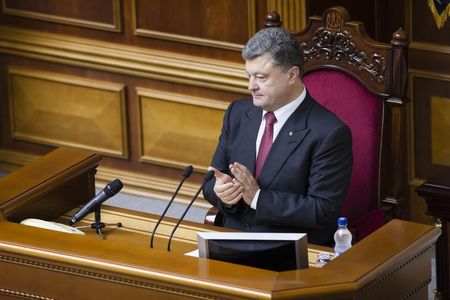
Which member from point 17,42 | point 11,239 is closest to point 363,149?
point 11,239

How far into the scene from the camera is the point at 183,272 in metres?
3.96

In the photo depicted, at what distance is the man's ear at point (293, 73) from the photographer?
15.5 feet

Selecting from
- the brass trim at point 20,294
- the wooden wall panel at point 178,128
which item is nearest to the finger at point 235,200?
the brass trim at point 20,294

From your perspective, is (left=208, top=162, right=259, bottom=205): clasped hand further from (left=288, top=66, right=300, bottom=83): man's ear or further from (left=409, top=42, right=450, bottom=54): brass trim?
(left=409, top=42, right=450, bottom=54): brass trim

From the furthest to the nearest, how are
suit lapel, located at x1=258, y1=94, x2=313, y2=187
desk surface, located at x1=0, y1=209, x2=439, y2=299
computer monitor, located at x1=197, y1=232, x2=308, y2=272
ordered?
suit lapel, located at x1=258, y1=94, x2=313, y2=187 → computer monitor, located at x1=197, y1=232, x2=308, y2=272 → desk surface, located at x1=0, y1=209, x2=439, y2=299

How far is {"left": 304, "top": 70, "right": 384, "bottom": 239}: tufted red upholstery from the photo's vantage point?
16.7ft

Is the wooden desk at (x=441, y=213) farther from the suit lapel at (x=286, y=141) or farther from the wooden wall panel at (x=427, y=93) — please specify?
the wooden wall panel at (x=427, y=93)

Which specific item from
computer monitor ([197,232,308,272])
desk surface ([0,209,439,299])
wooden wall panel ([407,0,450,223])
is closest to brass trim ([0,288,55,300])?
desk surface ([0,209,439,299])

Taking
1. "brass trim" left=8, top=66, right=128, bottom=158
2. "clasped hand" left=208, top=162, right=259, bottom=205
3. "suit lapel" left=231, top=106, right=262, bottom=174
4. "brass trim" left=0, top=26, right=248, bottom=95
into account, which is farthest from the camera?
"brass trim" left=8, top=66, right=128, bottom=158

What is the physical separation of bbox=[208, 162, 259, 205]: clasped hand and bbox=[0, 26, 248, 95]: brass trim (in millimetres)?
2081

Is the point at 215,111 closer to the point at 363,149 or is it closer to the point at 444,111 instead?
the point at 444,111

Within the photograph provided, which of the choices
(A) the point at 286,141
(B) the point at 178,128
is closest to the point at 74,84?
(B) the point at 178,128

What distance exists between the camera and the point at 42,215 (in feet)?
15.9

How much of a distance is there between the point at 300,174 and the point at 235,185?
262 mm
